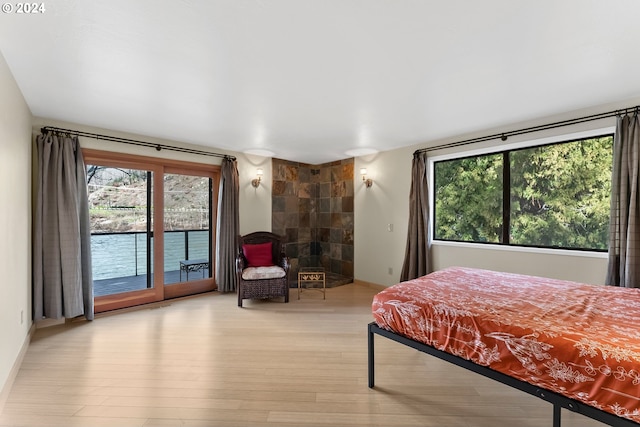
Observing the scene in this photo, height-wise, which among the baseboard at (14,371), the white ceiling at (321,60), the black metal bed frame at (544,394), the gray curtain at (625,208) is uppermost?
the white ceiling at (321,60)

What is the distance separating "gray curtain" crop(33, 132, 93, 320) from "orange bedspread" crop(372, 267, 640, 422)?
3.45 metres

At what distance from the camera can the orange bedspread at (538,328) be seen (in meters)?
1.20

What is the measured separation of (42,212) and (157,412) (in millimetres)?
2669

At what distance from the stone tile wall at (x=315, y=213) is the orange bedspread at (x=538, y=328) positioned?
315cm

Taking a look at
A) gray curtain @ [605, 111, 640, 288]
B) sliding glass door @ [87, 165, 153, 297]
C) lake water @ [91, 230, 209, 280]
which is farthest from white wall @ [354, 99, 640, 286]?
sliding glass door @ [87, 165, 153, 297]

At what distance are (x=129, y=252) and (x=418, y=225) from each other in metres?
4.23

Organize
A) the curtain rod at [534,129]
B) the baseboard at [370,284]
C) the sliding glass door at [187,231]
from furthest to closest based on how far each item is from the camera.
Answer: the baseboard at [370,284]
the sliding glass door at [187,231]
the curtain rod at [534,129]

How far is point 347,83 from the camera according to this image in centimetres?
229

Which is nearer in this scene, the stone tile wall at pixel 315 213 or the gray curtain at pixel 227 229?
the gray curtain at pixel 227 229

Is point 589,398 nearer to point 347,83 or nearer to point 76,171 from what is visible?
point 347,83

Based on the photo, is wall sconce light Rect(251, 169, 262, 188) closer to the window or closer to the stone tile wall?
the stone tile wall

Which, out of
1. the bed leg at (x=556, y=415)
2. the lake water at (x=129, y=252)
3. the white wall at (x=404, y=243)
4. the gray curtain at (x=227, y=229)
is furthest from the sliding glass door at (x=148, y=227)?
the bed leg at (x=556, y=415)

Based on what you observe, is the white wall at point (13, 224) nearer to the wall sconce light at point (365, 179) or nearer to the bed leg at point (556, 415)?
the bed leg at point (556, 415)

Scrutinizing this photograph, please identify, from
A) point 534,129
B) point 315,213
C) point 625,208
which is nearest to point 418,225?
point 534,129
